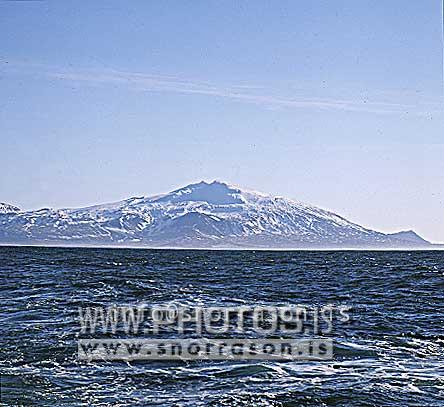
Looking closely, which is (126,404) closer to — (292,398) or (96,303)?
(292,398)

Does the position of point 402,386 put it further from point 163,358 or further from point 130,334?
point 130,334

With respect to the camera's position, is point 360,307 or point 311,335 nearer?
point 311,335

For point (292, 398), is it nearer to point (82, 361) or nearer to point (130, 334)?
point (82, 361)

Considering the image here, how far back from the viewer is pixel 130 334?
2294cm

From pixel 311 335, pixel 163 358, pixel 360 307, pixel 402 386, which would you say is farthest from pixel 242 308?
pixel 402 386

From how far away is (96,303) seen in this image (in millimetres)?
32156

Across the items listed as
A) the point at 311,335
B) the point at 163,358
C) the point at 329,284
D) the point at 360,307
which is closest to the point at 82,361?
the point at 163,358

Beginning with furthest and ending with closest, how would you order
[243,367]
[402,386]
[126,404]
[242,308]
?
[242,308] → [243,367] → [402,386] → [126,404]

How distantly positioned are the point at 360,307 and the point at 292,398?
57.1ft

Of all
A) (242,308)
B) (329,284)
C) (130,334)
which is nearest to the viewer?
(130,334)

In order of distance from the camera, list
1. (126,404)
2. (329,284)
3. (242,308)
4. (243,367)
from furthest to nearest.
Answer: (329,284) → (242,308) → (243,367) → (126,404)

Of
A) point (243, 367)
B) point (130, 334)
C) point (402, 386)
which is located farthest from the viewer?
point (130, 334)

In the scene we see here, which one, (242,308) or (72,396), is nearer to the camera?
(72,396)

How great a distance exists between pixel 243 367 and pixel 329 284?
29.6 metres
